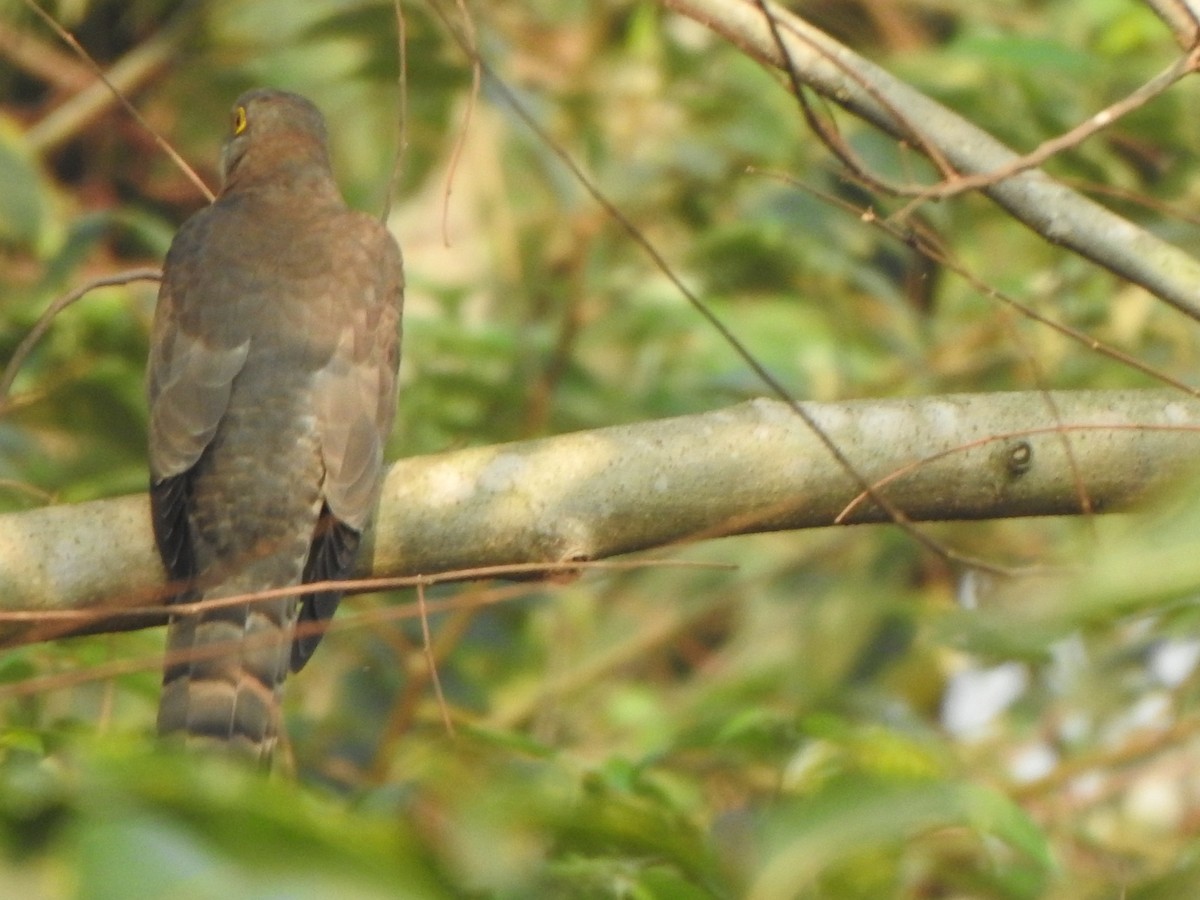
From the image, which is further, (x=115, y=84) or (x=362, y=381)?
(x=115, y=84)

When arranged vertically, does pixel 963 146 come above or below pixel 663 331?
below

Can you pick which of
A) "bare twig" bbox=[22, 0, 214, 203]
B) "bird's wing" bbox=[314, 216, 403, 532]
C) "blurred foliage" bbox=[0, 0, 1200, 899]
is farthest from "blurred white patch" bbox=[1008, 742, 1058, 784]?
"bare twig" bbox=[22, 0, 214, 203]

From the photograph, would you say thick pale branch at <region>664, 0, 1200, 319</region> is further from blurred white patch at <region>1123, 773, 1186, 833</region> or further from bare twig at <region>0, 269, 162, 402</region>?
blurred white patch at <region>1123, 773, 1186, 833</region>

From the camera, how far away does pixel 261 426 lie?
4164 mm

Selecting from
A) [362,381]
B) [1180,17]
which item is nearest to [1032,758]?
[362,381]

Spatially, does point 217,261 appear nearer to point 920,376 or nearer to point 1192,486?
point 920,376

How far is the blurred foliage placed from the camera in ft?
17.4

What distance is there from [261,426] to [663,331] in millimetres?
2458

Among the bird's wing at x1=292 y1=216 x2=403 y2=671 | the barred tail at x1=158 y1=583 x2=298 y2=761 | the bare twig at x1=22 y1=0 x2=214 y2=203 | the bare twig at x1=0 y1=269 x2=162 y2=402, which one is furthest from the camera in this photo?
the bare twig at x1=22 y1=0 x2=214 y2=203

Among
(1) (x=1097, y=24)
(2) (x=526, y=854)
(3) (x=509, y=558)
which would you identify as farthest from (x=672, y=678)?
(2) (x=526, y=854)

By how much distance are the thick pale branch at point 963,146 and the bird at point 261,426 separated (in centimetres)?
119

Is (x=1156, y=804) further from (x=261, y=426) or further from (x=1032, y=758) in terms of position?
(x=261, y=426)

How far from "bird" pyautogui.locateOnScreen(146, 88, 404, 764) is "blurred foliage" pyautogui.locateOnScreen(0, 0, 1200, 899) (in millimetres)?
298

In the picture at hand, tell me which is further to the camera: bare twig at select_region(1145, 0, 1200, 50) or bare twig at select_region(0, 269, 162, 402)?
bare twig at select_region(0, 269, 162, 402)
